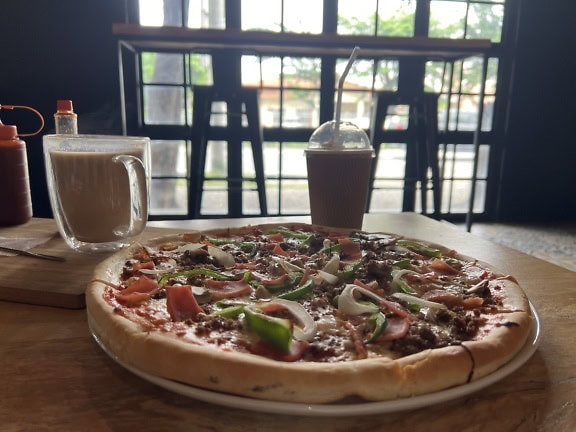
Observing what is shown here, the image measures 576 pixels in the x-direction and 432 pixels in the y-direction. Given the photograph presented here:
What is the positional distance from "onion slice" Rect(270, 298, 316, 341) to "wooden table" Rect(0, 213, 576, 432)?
0.55ft

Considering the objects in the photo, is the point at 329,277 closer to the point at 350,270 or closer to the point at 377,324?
the point at 350,270

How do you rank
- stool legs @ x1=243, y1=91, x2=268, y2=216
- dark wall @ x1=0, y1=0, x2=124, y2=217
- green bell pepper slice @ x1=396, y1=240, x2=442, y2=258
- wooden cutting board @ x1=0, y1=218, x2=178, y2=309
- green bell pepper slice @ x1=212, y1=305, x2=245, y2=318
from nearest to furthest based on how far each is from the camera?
green bell pepper slice @ x1=212, y1=305, x2=245, y2=318 < wooden cutting board @ x1=0, y1=218, x2=178, y2=309 < green bell pepper slice @ x1=396, y1=240, x2=442, y2=258 < stool legs @ x1=243, y1=91, x2=268, y2=216 < dark wall @ x1=0, y1=0, x2=124, y2=217

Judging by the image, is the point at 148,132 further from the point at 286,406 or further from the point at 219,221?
the point at 286,406

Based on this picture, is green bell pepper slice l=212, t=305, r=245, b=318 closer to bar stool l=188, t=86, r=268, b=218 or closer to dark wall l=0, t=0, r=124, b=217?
bar stool l=188, t=86, r=268, b=218

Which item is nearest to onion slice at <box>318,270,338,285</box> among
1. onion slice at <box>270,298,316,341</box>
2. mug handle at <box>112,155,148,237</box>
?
onion slice at <box>270,298,316,341</box>

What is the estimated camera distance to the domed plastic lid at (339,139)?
173cm

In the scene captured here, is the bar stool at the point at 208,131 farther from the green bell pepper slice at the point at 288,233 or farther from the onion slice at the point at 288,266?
the onion slice at the point at 288,266

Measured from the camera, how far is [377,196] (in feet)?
17.0

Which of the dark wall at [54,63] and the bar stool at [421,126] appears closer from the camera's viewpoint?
the bar stool at [421,126]

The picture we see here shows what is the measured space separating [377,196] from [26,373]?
4.72 meters

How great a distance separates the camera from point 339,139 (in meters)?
1.75

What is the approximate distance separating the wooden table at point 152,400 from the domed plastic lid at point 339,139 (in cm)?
102

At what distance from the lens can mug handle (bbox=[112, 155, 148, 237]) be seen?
1.23 metres

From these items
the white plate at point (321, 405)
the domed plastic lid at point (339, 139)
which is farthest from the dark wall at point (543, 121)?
the white plate at point (321, 405)
